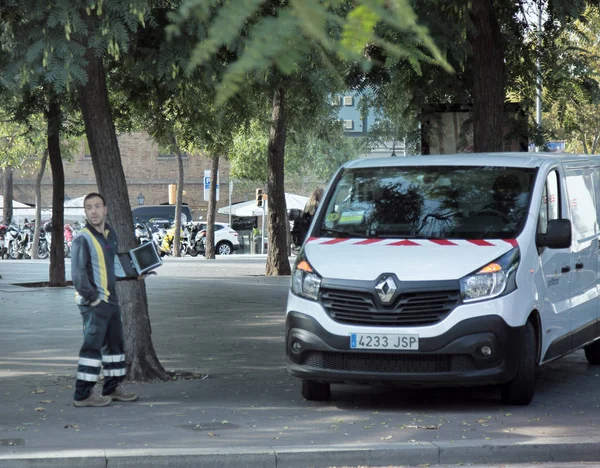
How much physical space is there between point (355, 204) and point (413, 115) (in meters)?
6.89

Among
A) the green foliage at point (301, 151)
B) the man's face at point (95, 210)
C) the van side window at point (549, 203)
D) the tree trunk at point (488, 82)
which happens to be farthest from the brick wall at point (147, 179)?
the man's face at point (95, 210)

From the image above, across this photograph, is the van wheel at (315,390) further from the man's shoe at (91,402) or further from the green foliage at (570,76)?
the green foliage at (570,76)

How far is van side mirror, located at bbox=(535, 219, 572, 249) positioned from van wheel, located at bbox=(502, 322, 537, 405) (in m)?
0.63

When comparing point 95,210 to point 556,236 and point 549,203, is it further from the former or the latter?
point 549,203

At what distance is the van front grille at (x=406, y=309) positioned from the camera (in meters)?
8.55

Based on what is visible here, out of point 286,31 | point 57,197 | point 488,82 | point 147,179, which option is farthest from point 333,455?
point 147,179

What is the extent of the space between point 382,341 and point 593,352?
14.2 feet

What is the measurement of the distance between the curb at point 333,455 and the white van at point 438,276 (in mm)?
1224

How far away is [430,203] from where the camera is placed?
9508mm

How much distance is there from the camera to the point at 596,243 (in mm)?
10859

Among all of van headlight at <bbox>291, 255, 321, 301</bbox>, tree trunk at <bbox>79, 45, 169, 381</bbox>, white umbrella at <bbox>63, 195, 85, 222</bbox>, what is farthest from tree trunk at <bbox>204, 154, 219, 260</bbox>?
van headlight at <bbox>291, 255, 321, 301</bbox>

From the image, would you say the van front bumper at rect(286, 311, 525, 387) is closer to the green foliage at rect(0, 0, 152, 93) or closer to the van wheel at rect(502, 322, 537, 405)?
the van wheel at rect(502, 322, 537, 405)

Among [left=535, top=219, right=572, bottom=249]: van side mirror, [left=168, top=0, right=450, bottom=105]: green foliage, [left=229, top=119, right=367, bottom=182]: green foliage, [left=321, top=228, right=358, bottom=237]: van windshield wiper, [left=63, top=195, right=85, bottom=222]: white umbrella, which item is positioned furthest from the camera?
[left=63, top=195, right=85, bottom=222]: white umbrella

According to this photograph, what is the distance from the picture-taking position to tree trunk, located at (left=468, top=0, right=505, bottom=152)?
13.5 metres
